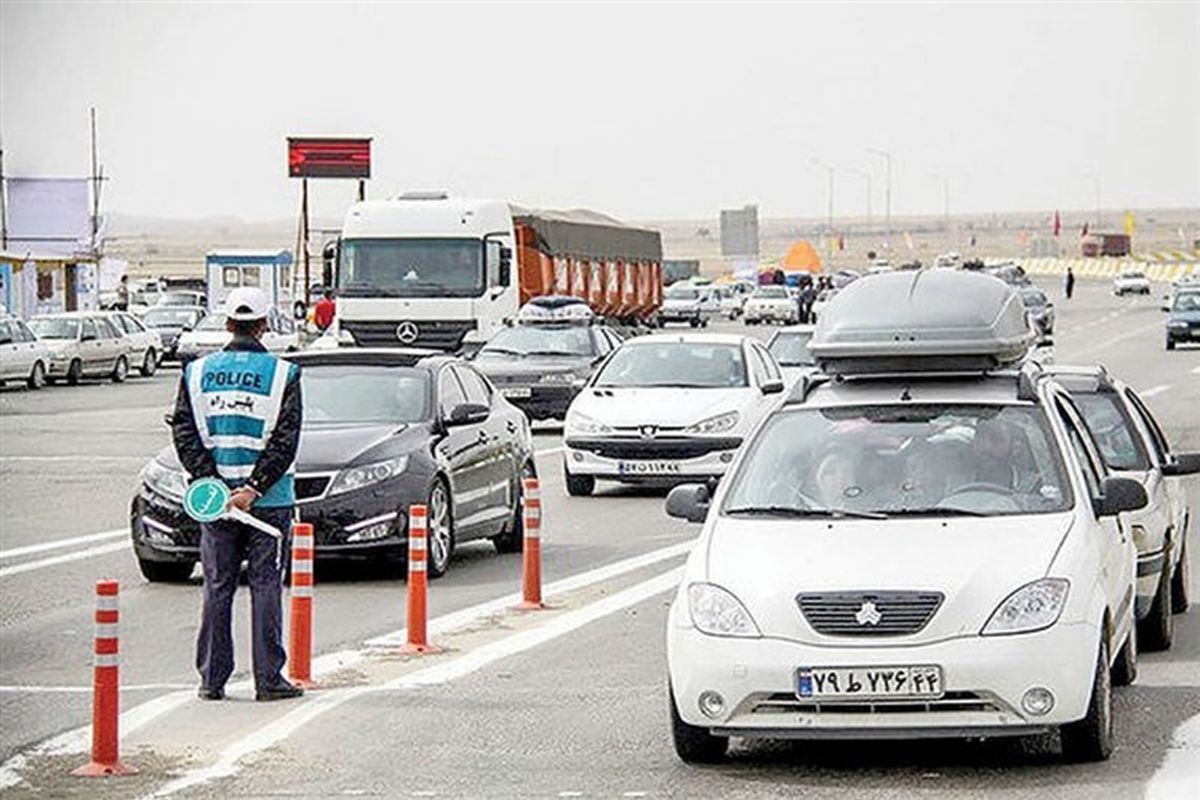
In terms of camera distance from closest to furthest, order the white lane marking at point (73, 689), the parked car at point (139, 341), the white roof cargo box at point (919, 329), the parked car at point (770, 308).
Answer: the white roof cargo box at point (919, 329), the white lane marking at point (73, 689), the parked car at point (139, 341), the parked car at point (770, 308)

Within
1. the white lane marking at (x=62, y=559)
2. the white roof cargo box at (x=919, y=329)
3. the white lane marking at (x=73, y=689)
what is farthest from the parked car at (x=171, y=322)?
Answer: the white roof cargo box at (x=919, y=329)

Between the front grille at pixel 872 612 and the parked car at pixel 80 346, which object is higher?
the front grille at pixel 872 612

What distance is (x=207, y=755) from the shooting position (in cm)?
1073

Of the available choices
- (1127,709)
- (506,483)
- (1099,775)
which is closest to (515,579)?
(506,483)

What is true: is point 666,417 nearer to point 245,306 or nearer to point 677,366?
point 677,366

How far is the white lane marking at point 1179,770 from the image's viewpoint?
9.47 m

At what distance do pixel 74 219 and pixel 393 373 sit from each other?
6495cm

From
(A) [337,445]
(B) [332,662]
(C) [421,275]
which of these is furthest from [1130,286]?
(B) [332,662]

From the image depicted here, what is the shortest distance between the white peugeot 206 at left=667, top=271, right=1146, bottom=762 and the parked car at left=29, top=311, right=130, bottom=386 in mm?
46400

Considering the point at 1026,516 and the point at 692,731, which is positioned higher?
the point at 1026,516

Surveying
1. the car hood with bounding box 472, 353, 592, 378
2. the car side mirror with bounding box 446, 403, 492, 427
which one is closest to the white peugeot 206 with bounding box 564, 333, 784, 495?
the car side mirror with bounding box 446, 403, 492, 427

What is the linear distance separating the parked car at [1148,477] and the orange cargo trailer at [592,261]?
99.7 ft

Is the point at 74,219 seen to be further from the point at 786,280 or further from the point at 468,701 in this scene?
the point at 468,701

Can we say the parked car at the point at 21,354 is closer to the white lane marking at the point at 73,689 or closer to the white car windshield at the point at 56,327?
the white car windshield at the point at 56,327
